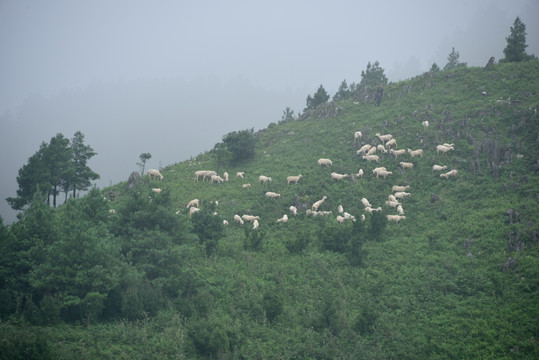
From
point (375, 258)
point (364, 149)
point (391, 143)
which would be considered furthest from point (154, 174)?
point (375, 258)

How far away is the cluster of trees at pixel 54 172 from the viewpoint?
122ft

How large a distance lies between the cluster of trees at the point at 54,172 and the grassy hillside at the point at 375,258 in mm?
5551

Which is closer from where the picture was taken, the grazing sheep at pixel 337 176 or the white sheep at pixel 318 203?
the white sheep at pixel 318 203

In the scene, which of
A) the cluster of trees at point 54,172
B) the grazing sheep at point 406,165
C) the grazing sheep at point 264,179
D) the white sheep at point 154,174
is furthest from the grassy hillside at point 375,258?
the cluster of trees at point 54,172

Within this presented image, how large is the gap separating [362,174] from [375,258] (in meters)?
11.9

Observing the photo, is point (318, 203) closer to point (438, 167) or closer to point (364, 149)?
point (364, 149)

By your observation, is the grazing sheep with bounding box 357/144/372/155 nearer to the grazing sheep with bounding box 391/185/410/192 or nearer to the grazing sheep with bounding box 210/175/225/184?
the grazing sheep with bounding box 391/185/410/192

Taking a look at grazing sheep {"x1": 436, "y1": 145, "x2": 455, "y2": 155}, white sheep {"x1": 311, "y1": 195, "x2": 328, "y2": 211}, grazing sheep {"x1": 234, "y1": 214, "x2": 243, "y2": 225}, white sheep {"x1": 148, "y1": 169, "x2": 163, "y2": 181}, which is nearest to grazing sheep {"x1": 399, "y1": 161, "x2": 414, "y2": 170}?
grazing sheep {"x1": 436, "y1": 145, "x2": 455, "y2": 155}

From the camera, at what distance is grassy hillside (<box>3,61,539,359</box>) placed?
16.0 metres

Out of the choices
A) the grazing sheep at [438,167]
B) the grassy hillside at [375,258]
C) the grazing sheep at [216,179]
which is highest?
the grazing sheep at [216,179]

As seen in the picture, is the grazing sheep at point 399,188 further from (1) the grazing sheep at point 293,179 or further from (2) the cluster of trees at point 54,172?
(2) the cluster of trees at point 54,172

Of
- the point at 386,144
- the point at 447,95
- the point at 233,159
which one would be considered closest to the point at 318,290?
the point at 386,144

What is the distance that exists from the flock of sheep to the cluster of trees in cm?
868

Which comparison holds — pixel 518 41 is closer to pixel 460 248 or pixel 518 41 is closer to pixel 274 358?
pixel 460 248
